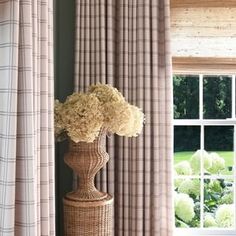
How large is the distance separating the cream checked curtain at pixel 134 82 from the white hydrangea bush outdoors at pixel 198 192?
0.41 meters

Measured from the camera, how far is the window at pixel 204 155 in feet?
10.9

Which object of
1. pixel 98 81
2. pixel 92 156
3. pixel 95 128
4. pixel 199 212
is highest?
pixel 98 81

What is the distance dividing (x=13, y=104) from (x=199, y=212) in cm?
221

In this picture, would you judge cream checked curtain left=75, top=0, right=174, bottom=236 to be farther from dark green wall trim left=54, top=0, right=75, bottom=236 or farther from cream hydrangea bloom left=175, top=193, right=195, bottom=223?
cream hydrangea bloom left=175, top=193, right=195, bottom=223

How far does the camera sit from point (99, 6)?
9.68 ft

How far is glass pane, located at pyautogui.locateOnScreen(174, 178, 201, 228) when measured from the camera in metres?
3.38

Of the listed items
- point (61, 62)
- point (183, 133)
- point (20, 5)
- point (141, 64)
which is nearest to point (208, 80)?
point (183, 133)

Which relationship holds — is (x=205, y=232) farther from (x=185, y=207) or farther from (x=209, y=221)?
(x=185, y=207)

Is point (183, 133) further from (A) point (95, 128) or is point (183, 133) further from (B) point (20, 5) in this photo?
(B) point (20, 5)

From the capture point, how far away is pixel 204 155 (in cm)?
Result: 337

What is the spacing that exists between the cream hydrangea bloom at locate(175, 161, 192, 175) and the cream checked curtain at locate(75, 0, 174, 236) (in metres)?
0.41

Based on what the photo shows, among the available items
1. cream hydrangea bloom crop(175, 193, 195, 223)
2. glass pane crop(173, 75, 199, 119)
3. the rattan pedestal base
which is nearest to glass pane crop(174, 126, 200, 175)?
glass pane crop(173, 75, 199, 119)

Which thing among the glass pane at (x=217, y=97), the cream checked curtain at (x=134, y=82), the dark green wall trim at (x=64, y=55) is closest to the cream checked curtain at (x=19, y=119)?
the cream checked curtain at (x=134, y=82)

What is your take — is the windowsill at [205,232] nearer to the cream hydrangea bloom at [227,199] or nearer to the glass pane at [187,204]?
the glass pane at [187,204]
